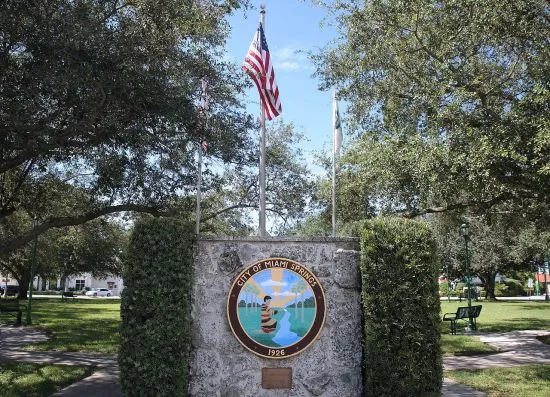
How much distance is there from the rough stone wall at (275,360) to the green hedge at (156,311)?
0.40 m

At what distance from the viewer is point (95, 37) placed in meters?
9.05

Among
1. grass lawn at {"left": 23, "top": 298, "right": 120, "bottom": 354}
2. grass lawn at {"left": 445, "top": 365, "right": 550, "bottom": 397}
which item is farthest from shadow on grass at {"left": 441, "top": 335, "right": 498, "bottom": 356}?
grass lawn at {"left": 23, "top": 298, "right": 120, "bottom": 354}

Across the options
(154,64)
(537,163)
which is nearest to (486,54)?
(537,163)

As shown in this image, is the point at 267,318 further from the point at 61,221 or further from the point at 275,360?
the point at 61,221

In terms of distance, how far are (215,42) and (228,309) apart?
24.6 feet

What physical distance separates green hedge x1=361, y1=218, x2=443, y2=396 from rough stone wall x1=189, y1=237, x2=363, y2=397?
384mm

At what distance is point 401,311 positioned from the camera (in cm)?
698

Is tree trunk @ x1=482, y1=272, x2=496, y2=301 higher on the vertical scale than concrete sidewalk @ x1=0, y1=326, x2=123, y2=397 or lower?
higher

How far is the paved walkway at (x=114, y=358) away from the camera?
8.83m

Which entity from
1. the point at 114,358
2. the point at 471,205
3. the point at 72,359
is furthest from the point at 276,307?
the point at 471,205

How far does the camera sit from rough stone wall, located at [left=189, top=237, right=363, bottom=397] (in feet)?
24.0

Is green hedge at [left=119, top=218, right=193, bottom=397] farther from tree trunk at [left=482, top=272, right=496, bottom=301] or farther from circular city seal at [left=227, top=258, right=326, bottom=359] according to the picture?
tree trunk at [left=482, top=272, right=496, bottom=301]

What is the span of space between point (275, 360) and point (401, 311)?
71.0 inches

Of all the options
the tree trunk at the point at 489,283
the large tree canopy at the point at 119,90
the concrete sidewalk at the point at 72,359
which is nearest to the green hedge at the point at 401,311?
the concrete sidewalk at the point at 72,359
